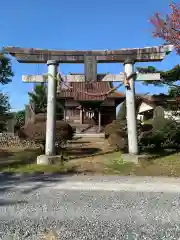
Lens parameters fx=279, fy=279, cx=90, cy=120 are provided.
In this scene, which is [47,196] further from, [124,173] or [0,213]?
[124,173]

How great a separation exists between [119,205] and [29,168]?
4.80 meters

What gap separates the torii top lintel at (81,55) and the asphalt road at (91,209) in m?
5.25

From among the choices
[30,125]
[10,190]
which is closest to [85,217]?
[10,190]

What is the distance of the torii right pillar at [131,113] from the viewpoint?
10.1 meters

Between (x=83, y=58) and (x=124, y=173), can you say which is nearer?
(x=124, y=173)

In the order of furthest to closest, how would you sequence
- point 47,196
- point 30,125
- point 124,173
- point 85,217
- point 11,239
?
point 30,125, point 124,173, point 47,196, point 85,217, point 11,239

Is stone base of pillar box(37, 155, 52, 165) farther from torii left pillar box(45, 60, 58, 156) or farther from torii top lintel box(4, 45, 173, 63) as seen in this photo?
torii top lintel box(4, 45, 173, 63)

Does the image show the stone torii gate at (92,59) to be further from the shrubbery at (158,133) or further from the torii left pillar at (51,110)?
the shrubbery at (158,133)

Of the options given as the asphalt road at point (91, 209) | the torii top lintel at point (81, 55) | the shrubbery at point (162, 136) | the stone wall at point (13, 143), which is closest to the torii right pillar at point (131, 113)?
the torii top lintel at point (81, 55)

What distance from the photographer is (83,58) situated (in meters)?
10.6

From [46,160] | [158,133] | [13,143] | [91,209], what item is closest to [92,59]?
[46,160]

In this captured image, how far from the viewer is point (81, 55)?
1057cm

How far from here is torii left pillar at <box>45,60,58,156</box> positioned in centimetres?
1020

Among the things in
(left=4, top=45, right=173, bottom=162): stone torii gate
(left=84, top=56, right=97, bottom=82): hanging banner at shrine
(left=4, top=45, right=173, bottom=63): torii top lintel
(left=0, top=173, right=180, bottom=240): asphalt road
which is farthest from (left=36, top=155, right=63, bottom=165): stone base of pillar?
(left=4, top=45, right=173, bottom=63): torii top lintel
